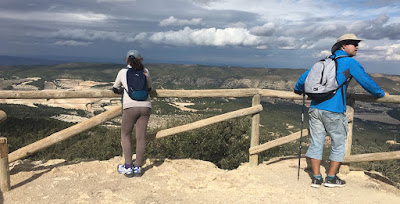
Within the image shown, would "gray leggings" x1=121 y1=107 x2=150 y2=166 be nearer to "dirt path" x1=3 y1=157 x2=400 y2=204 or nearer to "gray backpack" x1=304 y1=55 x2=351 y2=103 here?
"dirt path" x1=3 y1=157 x2=400 y2=204

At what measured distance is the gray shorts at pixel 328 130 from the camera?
4.16m

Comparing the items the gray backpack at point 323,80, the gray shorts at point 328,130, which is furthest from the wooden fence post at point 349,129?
the gray backpack at point 323,80

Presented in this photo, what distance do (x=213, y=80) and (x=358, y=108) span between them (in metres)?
74.3

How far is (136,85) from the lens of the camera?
13.8 feet

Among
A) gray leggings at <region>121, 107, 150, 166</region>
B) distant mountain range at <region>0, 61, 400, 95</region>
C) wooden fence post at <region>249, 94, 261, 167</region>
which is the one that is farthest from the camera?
distant mountain range at <region>0, 61, 400, 95</region>

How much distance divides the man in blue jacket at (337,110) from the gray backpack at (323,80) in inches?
3.0

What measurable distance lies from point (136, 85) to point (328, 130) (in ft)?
9.18

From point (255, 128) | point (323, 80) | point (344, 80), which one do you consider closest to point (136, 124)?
point (255, 128)

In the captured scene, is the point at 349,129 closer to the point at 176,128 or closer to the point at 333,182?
the point at 333,182

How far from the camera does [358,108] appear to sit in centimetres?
10662

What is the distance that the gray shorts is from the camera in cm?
416

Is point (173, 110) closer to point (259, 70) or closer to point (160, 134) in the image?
point (160, 134)

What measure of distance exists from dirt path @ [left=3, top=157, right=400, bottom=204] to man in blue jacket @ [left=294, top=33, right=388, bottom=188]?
16.8 inches

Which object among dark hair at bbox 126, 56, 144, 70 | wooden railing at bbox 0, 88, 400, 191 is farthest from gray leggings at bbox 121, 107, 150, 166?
dark hair at bbox 126, 56, 144, 70
